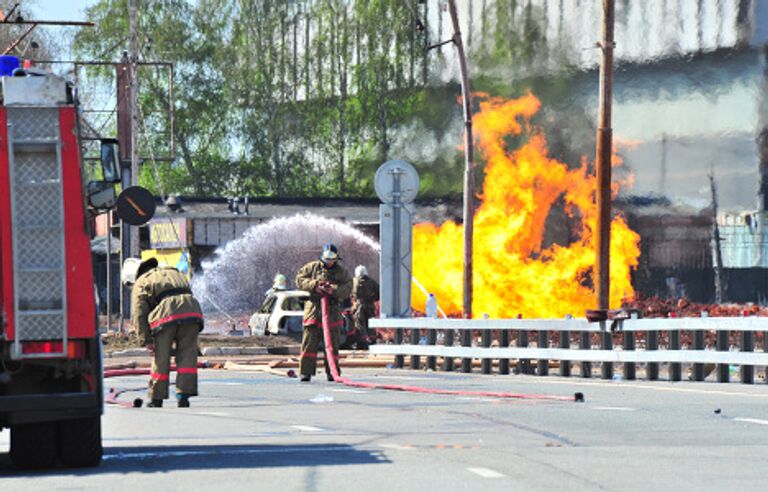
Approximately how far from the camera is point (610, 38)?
105 ft

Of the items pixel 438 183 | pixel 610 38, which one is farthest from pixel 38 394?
pixel 438 183

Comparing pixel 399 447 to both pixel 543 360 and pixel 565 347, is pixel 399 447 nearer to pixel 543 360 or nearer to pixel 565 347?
pixel 565 347

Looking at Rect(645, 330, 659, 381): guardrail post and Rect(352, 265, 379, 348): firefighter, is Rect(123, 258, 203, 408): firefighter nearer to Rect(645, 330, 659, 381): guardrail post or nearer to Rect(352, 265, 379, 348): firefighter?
Rect(645, 330, 659, 381): guardrail post

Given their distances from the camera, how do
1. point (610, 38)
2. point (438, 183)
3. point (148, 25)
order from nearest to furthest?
point (610, 38) → point (438, 183) → point (148, 25)

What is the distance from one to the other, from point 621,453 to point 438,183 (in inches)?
1636

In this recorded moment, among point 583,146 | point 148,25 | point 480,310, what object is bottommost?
point 480,310

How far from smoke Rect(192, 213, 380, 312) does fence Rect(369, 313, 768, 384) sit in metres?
26.3

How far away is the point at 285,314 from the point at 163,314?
2225cm

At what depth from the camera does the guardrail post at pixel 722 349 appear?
24.0 meters

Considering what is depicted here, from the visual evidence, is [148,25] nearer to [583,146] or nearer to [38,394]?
[583,146]

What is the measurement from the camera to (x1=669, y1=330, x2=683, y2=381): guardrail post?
24.7 metres

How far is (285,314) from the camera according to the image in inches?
Result: 1614

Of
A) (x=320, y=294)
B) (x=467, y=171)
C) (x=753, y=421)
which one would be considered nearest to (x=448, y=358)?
(x=320, y=294)

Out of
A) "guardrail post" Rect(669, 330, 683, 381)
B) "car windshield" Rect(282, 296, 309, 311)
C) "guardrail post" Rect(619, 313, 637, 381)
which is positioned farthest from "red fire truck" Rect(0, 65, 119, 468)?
"car windshield" Rect(282, 296, 309, 311)
